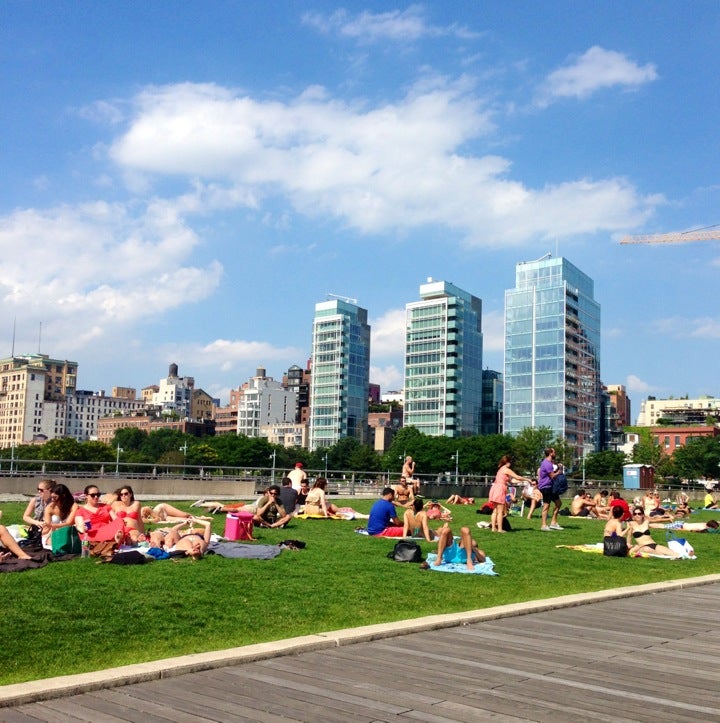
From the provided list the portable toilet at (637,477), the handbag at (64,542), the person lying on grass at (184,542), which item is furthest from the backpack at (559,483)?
the portable toilet at (637,477)

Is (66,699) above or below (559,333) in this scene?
below

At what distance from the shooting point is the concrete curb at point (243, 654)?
6.22 metres

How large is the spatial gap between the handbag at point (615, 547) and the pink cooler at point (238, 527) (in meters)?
7.07

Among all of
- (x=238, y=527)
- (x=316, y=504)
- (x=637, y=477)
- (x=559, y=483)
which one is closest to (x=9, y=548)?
(x=238, y=527)

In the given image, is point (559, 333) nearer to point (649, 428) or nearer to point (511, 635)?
point (649, 428)

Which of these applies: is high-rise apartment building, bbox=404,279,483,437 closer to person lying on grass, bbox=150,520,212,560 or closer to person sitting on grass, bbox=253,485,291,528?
person sitting on grass, bbox=253,485,291,528

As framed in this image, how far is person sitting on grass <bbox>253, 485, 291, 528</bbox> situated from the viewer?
2086 centimetres

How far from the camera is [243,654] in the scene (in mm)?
7445

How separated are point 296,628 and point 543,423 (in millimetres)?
162477

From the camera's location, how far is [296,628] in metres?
9.06

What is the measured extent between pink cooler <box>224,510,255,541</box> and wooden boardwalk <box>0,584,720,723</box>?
8.48 m

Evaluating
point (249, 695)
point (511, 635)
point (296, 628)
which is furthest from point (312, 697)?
point (511, 635)

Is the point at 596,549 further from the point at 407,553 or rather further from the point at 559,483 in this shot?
the point at 407,553

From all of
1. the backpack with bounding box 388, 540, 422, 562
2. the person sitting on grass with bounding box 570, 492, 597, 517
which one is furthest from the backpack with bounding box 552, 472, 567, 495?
the backpack with bounding box 388, 540, 422, 562
